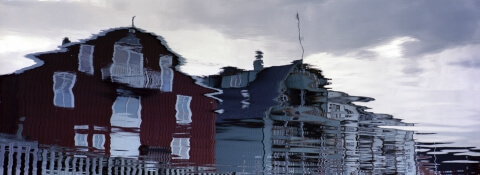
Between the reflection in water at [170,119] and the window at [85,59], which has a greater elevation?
the window at [85,59]

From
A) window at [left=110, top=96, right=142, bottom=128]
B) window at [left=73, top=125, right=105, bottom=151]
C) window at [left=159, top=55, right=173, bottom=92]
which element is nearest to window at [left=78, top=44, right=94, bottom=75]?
window at [left=159, top=55, right=173, bottom=92]

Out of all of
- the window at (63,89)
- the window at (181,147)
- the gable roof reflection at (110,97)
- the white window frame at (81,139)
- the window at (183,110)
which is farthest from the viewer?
the window at (181,147)

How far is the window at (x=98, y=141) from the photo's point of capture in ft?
23.0

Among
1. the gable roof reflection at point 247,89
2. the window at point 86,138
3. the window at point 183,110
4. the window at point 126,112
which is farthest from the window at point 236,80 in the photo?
the window at point 86,138

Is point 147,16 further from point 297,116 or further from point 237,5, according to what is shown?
point 297,116

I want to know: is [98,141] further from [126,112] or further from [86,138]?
[126,112]

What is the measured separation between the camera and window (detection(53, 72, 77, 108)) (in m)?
5.05

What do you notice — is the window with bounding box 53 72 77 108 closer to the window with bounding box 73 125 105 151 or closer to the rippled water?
the rippled water

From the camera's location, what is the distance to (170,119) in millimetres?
6824

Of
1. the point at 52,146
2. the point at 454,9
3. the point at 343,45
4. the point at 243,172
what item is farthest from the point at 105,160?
the point at 454,9

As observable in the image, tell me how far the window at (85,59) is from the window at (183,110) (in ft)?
4.37

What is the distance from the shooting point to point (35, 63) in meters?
4.27

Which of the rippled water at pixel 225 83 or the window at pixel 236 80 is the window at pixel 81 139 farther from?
the window at pixel 236 80

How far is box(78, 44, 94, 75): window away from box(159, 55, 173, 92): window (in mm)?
648
